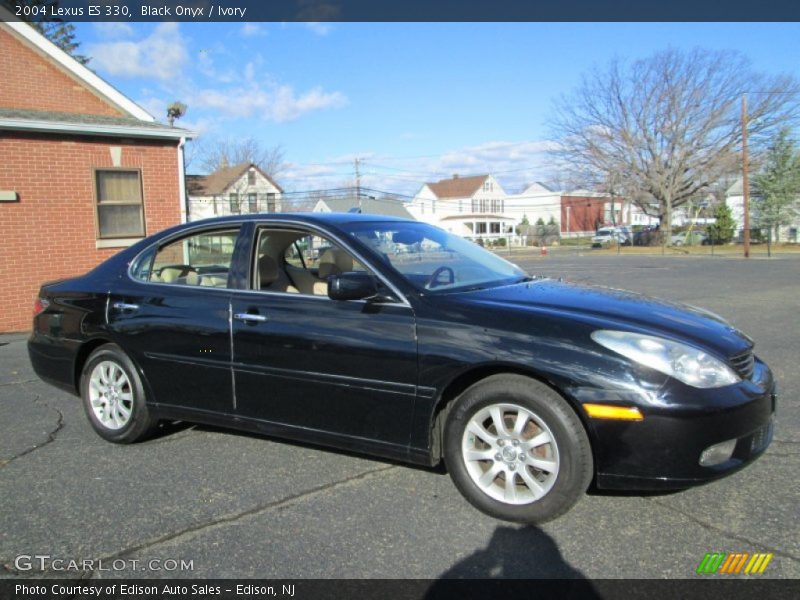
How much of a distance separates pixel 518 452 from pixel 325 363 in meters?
1.18

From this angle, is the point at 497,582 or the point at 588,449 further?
the point at 588,449

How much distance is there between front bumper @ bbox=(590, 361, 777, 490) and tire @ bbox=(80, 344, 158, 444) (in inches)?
121

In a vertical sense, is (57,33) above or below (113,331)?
above

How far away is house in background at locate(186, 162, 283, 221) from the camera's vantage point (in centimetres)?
5125

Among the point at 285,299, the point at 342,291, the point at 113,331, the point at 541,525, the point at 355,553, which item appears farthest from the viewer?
the point at 113,331

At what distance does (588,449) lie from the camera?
120 inches

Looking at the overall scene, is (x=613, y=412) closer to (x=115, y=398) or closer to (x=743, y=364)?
(x=743, y=364)

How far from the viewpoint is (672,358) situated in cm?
303

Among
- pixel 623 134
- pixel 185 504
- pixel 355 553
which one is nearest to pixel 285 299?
pixel 185 504

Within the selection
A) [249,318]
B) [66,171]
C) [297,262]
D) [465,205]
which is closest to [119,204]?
[66,171]

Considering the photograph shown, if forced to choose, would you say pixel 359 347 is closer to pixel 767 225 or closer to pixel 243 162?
pixel 767 225

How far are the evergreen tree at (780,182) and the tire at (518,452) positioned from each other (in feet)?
146

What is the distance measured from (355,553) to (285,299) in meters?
1.58

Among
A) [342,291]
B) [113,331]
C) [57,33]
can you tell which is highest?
[57,33]
